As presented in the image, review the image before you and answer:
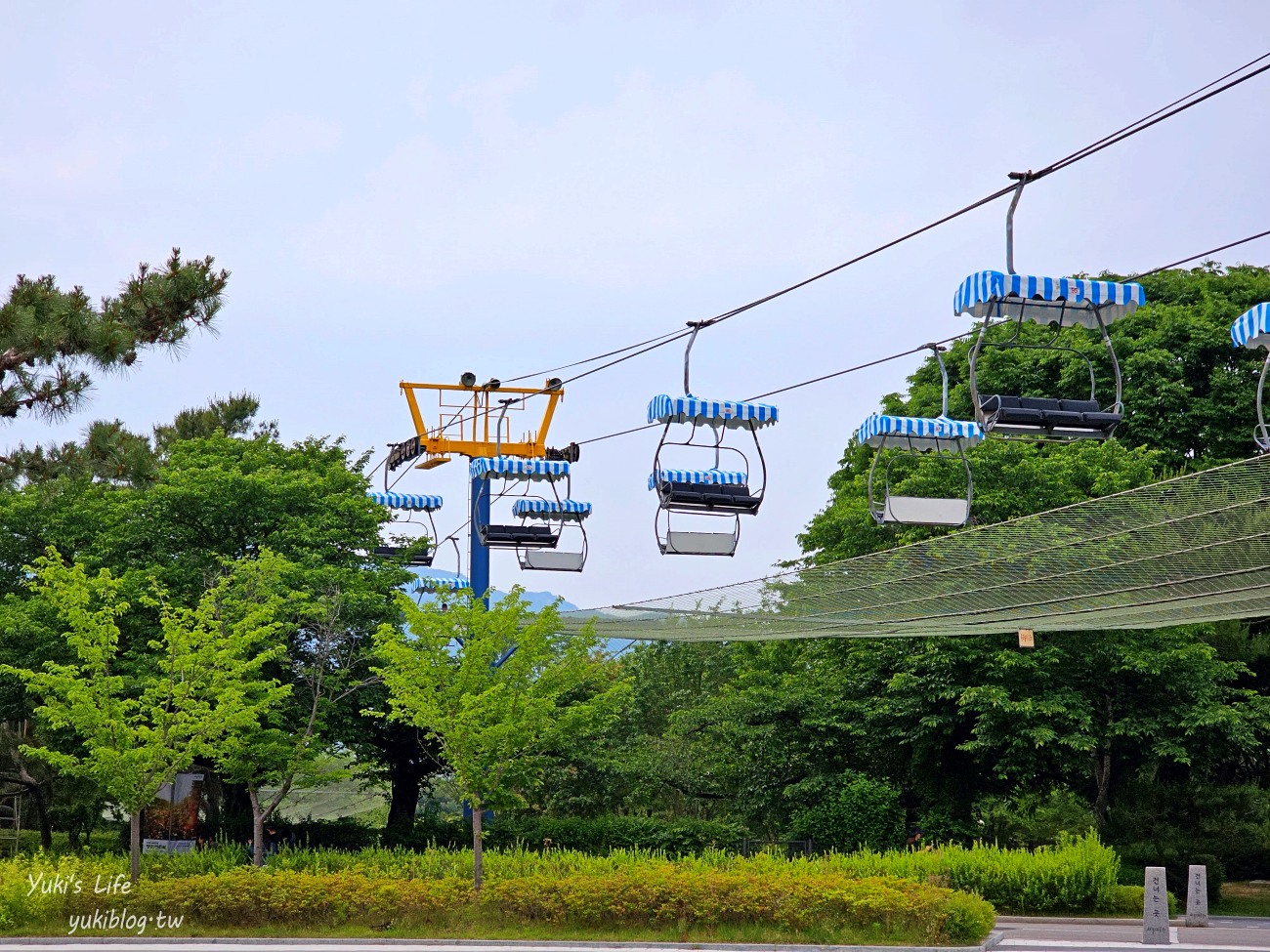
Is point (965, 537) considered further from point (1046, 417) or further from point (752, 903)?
point (752, 903)

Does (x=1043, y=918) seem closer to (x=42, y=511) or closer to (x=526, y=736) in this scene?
(x=526, y=736)

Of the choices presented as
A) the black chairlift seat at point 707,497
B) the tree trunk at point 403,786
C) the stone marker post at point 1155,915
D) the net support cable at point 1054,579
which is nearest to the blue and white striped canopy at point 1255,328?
the net support cable at point 1054,579

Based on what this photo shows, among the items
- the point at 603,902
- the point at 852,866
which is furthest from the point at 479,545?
the point at 603,902

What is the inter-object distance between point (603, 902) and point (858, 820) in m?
8.10

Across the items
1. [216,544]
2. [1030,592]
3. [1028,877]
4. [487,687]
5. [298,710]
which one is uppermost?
[216,544]

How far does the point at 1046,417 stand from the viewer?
1088 cm

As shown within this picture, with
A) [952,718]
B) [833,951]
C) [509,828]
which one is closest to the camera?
[833,951]

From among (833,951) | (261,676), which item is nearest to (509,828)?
(261,676)

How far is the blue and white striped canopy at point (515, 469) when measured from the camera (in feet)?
67.6

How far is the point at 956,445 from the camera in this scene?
48.9 feet

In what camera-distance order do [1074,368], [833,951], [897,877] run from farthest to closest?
1. [1074,368]
2. [897,877]
3. [833,951]

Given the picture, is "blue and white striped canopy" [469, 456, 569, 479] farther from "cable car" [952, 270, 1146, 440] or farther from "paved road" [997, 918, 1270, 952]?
"cable car" [952, 270, 1146, 440]

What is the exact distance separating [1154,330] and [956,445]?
1436cm

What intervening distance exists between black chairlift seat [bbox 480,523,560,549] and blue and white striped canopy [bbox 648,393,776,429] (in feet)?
24.4
